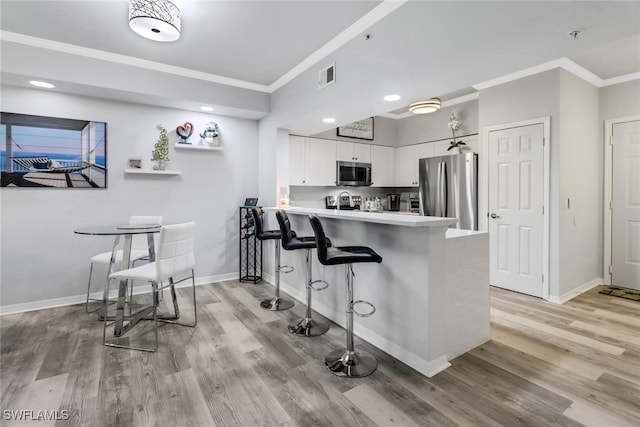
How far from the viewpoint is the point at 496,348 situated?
244cm

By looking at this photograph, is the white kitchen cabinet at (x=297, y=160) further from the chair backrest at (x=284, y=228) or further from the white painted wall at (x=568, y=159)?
the white painted wall at (x=568, y=159)

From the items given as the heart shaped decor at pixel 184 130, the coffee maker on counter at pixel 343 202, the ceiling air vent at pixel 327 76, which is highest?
the ceiling air vent at pixel 327 76

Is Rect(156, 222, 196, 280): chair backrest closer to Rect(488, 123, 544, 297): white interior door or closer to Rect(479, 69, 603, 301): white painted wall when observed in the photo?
Rect(488, 123, 544, 297): white interior door

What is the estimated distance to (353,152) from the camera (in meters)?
5.57

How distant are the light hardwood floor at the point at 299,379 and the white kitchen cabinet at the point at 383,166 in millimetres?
3506

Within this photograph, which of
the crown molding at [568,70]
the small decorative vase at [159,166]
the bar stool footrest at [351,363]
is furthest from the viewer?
the small decorative vase at [159,166]

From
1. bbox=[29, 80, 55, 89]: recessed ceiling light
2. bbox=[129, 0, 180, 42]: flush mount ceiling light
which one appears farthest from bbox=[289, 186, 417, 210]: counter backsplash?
bbox=[29, 80, 55, 89]: recessed ceiling light

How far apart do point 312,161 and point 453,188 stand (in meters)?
2.19

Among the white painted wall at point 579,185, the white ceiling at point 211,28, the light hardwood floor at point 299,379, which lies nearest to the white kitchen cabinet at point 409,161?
the white painted wall at point 579,185

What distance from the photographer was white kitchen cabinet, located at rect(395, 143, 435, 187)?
5590 mm

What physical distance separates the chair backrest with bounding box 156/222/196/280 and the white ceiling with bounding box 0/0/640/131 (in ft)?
5.79

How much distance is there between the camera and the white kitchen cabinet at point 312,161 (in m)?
4.89

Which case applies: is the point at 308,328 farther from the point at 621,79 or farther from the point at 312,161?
the point at 621,79

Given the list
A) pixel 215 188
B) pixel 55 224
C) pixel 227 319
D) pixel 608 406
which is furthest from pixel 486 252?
pixel 55 224
